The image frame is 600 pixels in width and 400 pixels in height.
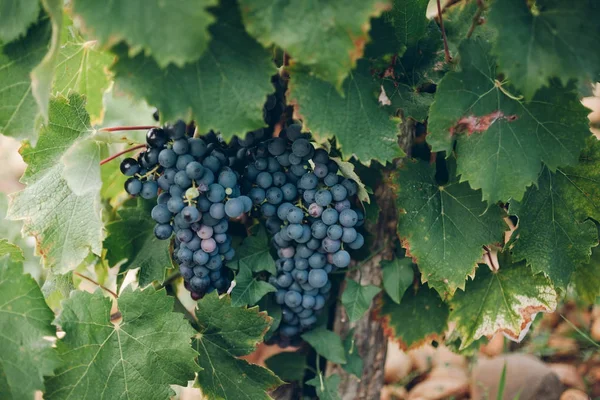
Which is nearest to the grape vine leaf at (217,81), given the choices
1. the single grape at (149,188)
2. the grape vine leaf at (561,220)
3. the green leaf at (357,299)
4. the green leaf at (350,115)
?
the green leaf at (350,115)

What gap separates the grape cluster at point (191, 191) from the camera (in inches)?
46.8

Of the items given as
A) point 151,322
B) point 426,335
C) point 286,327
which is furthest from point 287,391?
point 151,322

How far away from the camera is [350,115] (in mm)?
1135

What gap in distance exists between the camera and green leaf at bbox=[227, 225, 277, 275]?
1402 mm

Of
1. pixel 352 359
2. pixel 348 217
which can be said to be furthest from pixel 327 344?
pixel 348 217

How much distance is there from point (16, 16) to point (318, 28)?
62 cm

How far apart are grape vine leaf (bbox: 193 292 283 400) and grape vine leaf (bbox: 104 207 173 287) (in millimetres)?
211

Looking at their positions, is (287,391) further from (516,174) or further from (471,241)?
(516,174)

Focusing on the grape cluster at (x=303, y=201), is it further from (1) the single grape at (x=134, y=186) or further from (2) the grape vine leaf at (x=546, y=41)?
(2) the grape vine leaf at (x=546, y=41)

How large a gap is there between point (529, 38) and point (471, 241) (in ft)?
1.76

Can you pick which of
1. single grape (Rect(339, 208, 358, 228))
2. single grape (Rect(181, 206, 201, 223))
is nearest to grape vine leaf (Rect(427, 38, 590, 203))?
single grape (Rect(339, 208, 358, 228))

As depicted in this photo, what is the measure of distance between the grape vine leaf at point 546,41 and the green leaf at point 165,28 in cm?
57

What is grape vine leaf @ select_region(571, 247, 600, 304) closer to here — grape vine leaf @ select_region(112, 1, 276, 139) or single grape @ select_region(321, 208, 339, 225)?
single grape @ select_region(321, 208, 339, 225)

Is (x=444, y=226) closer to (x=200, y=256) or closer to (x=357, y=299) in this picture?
(x=357, y=299)
